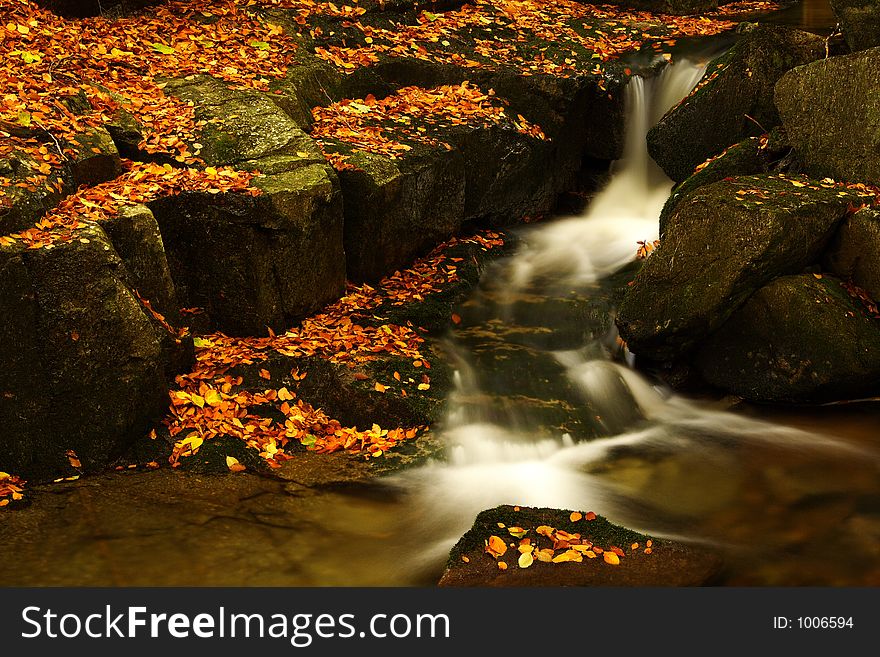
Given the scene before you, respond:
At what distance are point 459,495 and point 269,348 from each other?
2.23 meters

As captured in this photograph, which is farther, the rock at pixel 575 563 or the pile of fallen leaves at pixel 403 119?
the pile of fallen leaves at pixel 403 119

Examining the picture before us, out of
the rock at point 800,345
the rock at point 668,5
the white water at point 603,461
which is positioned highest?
the rock at point 668,5

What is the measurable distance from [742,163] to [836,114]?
1.03 m

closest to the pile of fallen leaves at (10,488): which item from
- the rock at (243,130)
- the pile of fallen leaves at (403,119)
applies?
the rock at (243,130)

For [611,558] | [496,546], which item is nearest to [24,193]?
[496,546]

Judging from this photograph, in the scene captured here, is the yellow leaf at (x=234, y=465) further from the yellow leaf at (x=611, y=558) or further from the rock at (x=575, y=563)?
the yellow leaf at (x=611, y=558)

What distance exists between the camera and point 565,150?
10672 mm

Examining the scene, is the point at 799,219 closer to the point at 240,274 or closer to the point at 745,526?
the point at 745,526

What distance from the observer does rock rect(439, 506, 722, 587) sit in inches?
181

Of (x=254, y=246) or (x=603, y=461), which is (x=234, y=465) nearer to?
(x=254, y=246)

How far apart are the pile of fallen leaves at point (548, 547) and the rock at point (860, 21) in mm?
6269

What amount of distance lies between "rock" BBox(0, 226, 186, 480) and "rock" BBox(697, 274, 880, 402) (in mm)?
4929

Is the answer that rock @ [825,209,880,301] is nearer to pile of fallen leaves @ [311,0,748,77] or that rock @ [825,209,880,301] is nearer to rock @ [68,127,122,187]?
pile of fallen leaves @ [311,0,748,77]

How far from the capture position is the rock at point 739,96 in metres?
9.11
